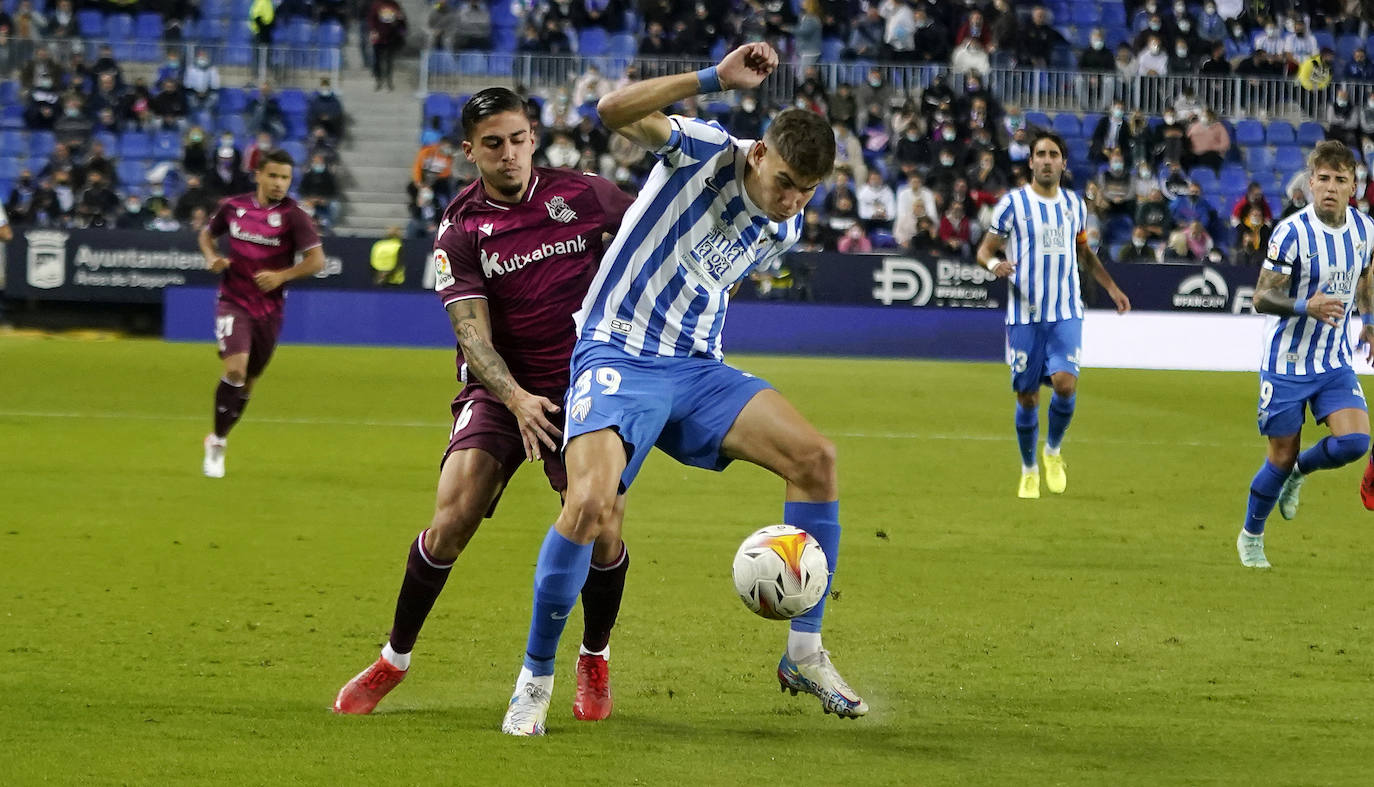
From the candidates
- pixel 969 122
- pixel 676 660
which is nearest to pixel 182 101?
pixel 969 122

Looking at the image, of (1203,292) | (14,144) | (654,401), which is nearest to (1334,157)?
(654,401)

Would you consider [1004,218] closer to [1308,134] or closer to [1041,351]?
[1041,351]

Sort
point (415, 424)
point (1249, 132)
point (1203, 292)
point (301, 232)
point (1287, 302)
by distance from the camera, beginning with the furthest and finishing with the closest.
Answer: point (1249, 132), point (1203, 292), point (415, 424), point (301, 232), point (1287, 302)

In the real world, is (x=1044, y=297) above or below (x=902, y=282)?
above

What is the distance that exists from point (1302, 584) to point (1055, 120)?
65.8 ft

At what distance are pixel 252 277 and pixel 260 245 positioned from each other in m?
0.24

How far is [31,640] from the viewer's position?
6.18 metres

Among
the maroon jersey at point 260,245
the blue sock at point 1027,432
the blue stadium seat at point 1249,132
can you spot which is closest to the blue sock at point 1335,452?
the blue sock at point 1027,432

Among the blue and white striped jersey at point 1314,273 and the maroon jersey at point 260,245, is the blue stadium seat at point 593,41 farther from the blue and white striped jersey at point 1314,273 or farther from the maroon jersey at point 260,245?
the blue and white striped jersey at point 1314,273

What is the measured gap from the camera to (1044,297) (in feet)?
36.7

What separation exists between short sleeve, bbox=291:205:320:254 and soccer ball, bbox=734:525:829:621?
22.9 feet

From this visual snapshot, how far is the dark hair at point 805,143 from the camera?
16.1 ft

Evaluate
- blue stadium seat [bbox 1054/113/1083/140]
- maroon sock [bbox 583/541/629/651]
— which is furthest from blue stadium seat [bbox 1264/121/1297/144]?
maroon sock [bbox 583/541/629/651]

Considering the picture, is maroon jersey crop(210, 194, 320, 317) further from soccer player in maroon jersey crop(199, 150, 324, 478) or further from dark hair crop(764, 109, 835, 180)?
dark hair crop(764, 109, 835, 180)
